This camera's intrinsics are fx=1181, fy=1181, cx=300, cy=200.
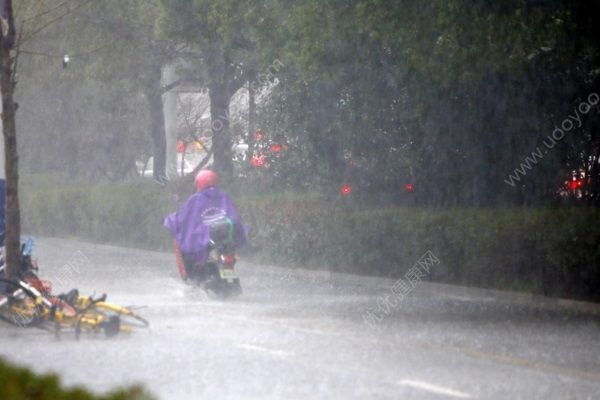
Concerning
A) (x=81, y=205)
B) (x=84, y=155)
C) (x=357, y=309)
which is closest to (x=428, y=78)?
(x=357, y=309)

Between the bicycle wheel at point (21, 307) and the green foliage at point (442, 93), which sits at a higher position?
the green foliage at point (442, 93)

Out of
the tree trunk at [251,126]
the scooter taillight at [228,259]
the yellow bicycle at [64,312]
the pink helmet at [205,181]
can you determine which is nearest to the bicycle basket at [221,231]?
the scooter taillight at [228,259]

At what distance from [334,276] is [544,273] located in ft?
15.9

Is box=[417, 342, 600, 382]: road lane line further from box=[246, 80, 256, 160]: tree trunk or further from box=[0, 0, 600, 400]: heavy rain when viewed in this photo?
box=[246, 80, 256, 160]: tree trunk

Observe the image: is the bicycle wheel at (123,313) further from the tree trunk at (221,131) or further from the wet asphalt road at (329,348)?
the tree trunk at (221,131)

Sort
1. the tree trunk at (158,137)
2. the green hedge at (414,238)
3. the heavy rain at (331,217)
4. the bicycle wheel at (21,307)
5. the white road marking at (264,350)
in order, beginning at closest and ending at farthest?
the heavy rain at (331,217), the white road marking at (264,350), the bicycle wheel at (21,307), the green hedge at (414,238), the tree trunk at (158,137)

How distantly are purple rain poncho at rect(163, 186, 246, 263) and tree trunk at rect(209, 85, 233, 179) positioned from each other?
10759 millimetres

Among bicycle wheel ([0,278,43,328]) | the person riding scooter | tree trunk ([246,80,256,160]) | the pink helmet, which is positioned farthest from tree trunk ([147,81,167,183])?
bicycle wheel ([0,278,43,328])

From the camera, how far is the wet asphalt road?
373 inches

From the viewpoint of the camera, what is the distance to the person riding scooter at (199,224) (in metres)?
16.5

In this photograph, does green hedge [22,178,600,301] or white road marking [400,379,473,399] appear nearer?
white road marking [400,379,473,399]

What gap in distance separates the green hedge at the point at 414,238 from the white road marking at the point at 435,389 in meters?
6.64

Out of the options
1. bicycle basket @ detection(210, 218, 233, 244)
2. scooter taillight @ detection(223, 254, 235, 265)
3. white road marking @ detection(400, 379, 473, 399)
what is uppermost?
bicycle basket @ detection(210, 218, 233, 244)

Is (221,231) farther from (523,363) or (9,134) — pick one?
(523,363)
